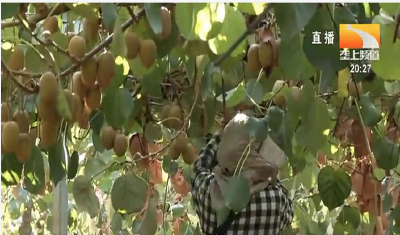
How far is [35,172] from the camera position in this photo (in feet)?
2.55

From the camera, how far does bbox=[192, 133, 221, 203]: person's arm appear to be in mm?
1209

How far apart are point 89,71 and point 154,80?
0.23m

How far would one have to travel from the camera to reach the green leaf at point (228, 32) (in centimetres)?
67

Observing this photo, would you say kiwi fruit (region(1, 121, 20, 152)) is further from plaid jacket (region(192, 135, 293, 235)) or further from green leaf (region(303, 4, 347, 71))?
plaid jacket (region(192, 135, 293, 235))

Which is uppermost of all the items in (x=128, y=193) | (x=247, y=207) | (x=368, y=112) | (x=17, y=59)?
(x=17, y=59)

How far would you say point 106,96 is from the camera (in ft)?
2.56

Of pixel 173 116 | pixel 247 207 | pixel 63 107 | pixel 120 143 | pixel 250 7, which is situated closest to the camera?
pixel 63 107

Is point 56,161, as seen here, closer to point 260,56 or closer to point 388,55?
point 260,56

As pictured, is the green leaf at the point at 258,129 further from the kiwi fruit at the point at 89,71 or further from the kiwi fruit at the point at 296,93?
the kiwi fruit at the point at 89,71

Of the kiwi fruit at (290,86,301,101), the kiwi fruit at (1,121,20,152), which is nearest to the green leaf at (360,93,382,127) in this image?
the kiwi fruit at (290,86,301,101)

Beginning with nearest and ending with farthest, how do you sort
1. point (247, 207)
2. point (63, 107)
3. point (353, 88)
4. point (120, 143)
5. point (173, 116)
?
1. point (63, 107)
2. point (353, 88)
3. point (120, 143)
4. point (173, 116)
5. point (247, 207)

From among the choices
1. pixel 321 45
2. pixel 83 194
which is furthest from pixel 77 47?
pixel 83 194

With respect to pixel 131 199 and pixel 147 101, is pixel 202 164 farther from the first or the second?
pixel 131 199

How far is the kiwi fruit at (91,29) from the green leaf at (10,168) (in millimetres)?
148
